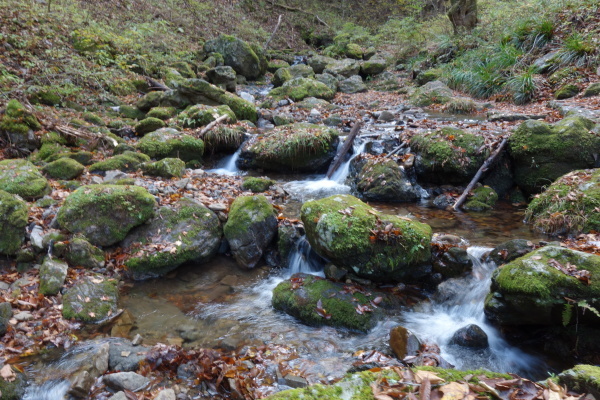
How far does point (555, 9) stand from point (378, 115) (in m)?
7.70

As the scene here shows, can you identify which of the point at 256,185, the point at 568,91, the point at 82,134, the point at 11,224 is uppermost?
the point at 568,91

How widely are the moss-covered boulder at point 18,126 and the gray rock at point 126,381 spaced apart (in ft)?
22.1

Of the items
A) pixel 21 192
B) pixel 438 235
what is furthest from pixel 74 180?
pixel 438 235

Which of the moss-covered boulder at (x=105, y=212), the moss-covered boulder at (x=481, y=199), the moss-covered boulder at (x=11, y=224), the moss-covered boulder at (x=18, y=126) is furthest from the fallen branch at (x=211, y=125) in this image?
the moss-covered boulder at (x=481, y=199)

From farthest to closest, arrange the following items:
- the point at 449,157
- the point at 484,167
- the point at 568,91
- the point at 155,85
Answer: the point at 155,85 → the point at 568,91 → the point at 449,157 → the point at 484,167

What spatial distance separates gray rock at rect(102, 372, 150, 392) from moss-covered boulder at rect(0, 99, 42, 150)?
6730mm

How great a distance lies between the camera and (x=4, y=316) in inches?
157

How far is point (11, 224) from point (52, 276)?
3.52 feet

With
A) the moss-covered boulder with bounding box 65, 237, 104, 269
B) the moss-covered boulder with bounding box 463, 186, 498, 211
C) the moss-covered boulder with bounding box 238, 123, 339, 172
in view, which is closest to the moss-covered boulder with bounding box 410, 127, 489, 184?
the moss-covered boulder with bounding box 463, 186, 498, 211

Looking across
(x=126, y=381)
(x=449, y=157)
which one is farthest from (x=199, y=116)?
(x=126, y=381)

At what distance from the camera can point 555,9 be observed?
1291cm

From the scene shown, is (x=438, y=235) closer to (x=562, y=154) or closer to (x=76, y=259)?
(x=562, y=154)

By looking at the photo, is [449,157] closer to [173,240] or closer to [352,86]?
[173,240]

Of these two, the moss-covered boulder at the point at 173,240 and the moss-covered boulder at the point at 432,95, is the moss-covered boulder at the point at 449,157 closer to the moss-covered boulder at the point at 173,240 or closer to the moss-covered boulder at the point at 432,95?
the moss-covered boulder at the point at 173,240
